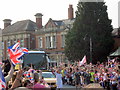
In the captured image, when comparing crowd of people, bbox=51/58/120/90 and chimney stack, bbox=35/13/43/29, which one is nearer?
crowd of people, bbox=51/58/120/90

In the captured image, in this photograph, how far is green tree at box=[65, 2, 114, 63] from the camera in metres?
45.2

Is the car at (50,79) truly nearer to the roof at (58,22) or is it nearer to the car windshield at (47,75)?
the car windshield at (47,75)

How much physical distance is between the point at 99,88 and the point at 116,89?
14.8 m

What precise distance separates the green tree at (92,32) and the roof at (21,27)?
2428 cm

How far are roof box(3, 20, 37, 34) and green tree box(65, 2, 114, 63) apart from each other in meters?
24.3

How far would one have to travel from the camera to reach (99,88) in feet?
14.7

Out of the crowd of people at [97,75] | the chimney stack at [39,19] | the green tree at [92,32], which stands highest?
the chimney stack at [39,19]

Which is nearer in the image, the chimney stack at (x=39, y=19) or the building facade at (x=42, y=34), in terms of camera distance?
the building facade at (x=42, y=34)

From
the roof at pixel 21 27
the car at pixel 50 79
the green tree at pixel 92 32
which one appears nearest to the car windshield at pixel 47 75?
the car at pixel 50 79

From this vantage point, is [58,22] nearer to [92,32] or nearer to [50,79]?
[92,32]

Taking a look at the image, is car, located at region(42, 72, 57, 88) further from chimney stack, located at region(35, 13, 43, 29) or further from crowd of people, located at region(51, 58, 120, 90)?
chimney stack, located at region(35, 13, 43, 29)

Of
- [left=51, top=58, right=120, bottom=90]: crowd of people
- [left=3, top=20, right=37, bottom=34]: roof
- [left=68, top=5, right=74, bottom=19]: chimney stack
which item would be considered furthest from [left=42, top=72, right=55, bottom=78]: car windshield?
[left=3, top=20, right=37, bottom=34]: roof

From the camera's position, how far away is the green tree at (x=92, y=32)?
148ft

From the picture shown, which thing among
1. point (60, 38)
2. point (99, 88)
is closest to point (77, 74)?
point (99, 88)
